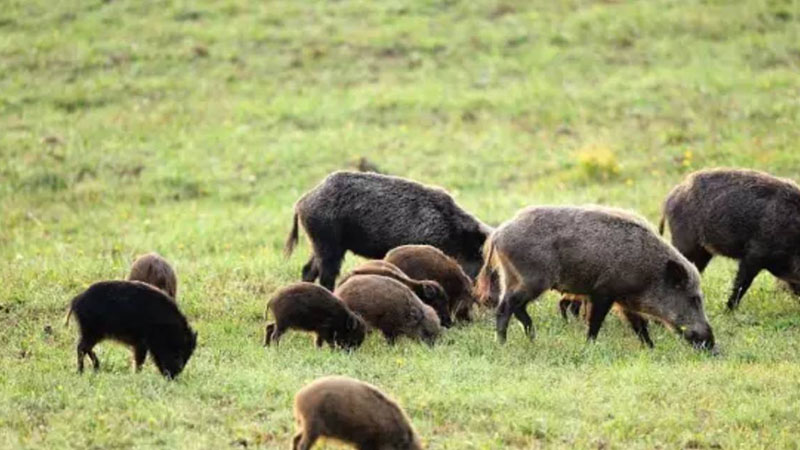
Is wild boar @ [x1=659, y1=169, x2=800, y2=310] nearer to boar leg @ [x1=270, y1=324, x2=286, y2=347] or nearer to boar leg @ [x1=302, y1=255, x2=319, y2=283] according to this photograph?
boar leg @ [x1=302, y1=255, x2=319, y2=283]

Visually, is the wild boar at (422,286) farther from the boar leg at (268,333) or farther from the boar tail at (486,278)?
the boar leg at (268,333)

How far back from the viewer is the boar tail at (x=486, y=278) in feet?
42.1

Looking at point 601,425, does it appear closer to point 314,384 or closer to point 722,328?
point 314,384

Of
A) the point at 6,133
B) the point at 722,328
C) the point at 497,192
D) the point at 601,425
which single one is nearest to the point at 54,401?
the point at 601,425

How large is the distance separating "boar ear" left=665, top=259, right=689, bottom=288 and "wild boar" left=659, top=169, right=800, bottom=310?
173cm

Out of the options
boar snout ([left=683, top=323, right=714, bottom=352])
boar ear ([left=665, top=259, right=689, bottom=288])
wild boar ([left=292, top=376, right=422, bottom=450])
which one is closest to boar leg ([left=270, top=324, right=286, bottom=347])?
wild boar ([left=292, top=376, right=422, bottom=450])

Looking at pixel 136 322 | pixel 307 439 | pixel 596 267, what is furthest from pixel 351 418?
pixel 596 267

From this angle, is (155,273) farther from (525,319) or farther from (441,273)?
(525,319)

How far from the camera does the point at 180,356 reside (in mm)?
10805

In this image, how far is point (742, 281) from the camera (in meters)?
A: 14.1

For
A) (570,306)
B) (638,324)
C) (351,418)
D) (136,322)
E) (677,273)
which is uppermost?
(351,418)

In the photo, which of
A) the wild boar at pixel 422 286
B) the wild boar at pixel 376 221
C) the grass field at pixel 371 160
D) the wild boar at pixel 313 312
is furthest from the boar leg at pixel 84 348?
the wild boar at pixel 376 221

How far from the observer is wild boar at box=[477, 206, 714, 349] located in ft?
40.8

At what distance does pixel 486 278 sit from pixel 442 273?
19.1 inches
